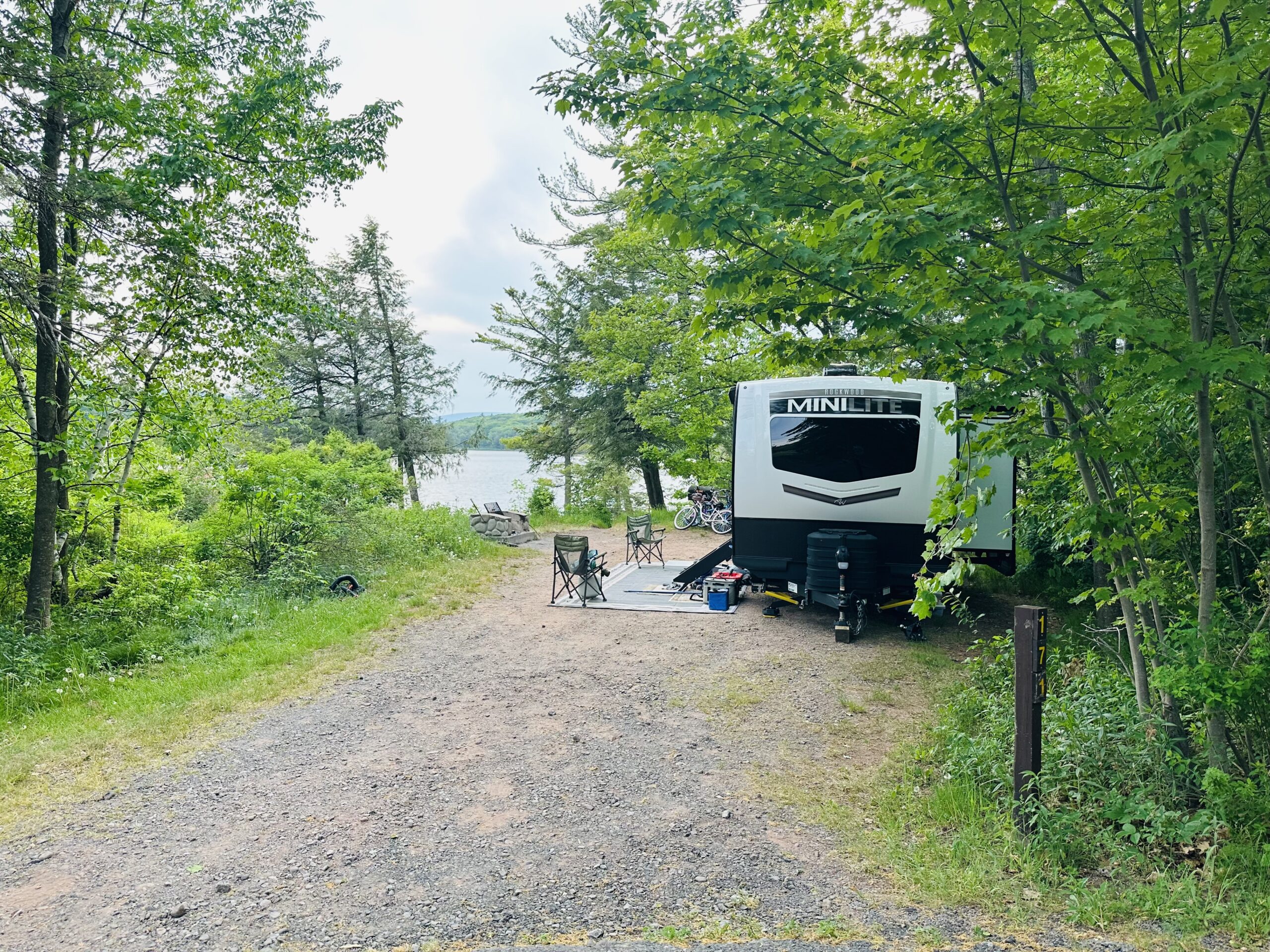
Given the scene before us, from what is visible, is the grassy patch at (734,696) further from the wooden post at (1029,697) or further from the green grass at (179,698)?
the green grass at (179,698)

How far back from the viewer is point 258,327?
8047mm

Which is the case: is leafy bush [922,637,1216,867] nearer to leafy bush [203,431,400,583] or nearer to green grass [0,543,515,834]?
green grass [0,543,515,834]

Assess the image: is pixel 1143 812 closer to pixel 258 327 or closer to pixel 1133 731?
pixel 1133 731

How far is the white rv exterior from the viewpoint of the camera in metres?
7.63

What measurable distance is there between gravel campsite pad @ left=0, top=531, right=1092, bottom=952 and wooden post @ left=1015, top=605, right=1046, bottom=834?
908 mm

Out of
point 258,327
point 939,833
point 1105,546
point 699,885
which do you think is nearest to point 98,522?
point 258,327

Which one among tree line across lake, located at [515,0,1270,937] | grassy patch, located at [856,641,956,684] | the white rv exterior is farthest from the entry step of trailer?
tree line across lake, located at [515,0,1270,937]

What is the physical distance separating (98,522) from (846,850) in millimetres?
8436

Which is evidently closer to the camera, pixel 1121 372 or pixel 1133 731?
pixel 1121 372

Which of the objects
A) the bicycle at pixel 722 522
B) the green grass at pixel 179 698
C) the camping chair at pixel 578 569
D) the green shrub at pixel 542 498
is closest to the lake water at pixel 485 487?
the green shrub at pixel 542 498

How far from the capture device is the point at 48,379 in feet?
23.6

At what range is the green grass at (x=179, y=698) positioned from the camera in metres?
4.57

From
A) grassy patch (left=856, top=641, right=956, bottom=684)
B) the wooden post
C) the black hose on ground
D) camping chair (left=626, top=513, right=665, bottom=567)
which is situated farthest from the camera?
camping chair (left=626, top=513, right=665, bottom=567)

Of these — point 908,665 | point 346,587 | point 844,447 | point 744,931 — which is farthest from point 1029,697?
point 346,587
